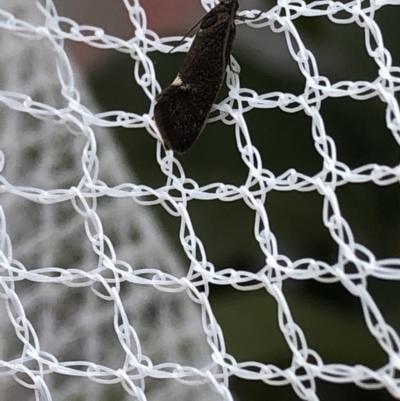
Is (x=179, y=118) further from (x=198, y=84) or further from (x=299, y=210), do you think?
(x=299, y=210)

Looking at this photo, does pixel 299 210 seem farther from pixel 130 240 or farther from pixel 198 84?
pixel 198 84

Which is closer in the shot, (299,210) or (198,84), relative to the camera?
(198,84)

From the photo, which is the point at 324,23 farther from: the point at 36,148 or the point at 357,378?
the point at 357,378

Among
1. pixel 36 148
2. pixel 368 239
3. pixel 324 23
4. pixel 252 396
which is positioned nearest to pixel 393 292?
pixel 368 239

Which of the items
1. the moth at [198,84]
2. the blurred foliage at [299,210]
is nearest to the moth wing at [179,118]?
the moth at [198,84]

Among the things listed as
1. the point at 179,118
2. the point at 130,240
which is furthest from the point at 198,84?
the point at 130,240
